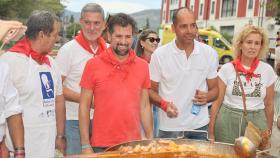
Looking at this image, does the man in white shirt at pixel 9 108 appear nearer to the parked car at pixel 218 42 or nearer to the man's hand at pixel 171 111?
the man's hand at pixel 171 111

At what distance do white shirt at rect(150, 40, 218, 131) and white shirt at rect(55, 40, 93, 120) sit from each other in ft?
2.24

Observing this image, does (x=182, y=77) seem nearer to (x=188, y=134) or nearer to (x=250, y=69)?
(x=188, y=134)

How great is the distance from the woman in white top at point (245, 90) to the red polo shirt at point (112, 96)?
3.61ft

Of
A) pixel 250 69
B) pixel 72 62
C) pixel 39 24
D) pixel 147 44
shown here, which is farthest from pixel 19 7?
pixel 39 24

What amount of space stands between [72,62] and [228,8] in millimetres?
43041

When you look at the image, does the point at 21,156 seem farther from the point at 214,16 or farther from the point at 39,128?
the point at 214,16

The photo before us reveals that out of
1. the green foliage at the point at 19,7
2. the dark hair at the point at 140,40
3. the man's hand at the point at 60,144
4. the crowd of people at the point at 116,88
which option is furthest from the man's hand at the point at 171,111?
the green foliage at the point at 19,7

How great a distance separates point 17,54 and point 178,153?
149 cm

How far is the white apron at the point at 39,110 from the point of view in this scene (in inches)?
132

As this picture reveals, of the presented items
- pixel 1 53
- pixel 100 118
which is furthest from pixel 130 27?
pixel 1 53

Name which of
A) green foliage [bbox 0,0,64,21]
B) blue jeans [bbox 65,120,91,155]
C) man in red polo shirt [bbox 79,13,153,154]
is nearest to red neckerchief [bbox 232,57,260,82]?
man in red polo shirt [bbox 79,13,153,154]

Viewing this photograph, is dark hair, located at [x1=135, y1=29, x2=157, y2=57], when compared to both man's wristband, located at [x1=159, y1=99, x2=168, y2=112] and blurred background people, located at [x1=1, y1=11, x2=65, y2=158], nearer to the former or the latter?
man's wristband, located at [x1=159, y1=99, x2=168, y2=112]

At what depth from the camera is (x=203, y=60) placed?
4.09 metres

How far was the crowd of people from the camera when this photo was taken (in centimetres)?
334
